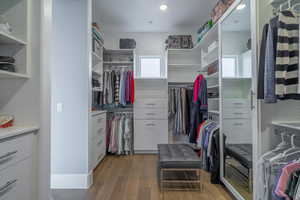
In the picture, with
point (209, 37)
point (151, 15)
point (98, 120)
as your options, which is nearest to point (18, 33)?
point (98, 120)

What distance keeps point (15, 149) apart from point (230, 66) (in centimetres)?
231

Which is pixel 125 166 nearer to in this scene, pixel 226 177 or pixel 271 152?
pixel 226 177

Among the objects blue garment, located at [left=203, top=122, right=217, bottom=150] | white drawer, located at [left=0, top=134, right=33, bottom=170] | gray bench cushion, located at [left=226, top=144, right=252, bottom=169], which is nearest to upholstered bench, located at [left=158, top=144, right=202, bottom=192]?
blue garment, located at [left=203, top=122, right=217, bottom=150]

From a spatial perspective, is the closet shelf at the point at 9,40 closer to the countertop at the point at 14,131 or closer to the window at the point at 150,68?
the countertop at the point at 14,131

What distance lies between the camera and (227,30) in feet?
8.25

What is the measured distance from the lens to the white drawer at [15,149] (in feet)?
3.89

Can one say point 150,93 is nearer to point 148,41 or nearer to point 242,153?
point 148,41

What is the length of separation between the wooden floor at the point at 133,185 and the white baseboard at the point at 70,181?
0.13 meters

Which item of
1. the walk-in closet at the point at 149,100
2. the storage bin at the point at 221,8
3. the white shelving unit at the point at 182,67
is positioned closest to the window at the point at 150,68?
the walk-in closet at the point at 149,100

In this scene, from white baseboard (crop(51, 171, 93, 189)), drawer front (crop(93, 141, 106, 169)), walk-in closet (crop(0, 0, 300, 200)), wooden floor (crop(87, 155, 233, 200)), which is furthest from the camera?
drawer front (crop(93, 141, 106, 169))

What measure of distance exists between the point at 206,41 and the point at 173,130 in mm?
1963

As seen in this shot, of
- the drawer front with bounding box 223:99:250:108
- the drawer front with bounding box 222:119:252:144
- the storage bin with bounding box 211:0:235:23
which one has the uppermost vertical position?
the storage bin with bounding box 211:0:235:23

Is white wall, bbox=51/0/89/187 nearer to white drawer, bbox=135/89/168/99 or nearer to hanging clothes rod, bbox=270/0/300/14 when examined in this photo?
white drawer, bbox=135/89/168/99

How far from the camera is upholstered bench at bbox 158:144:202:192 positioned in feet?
7.97
